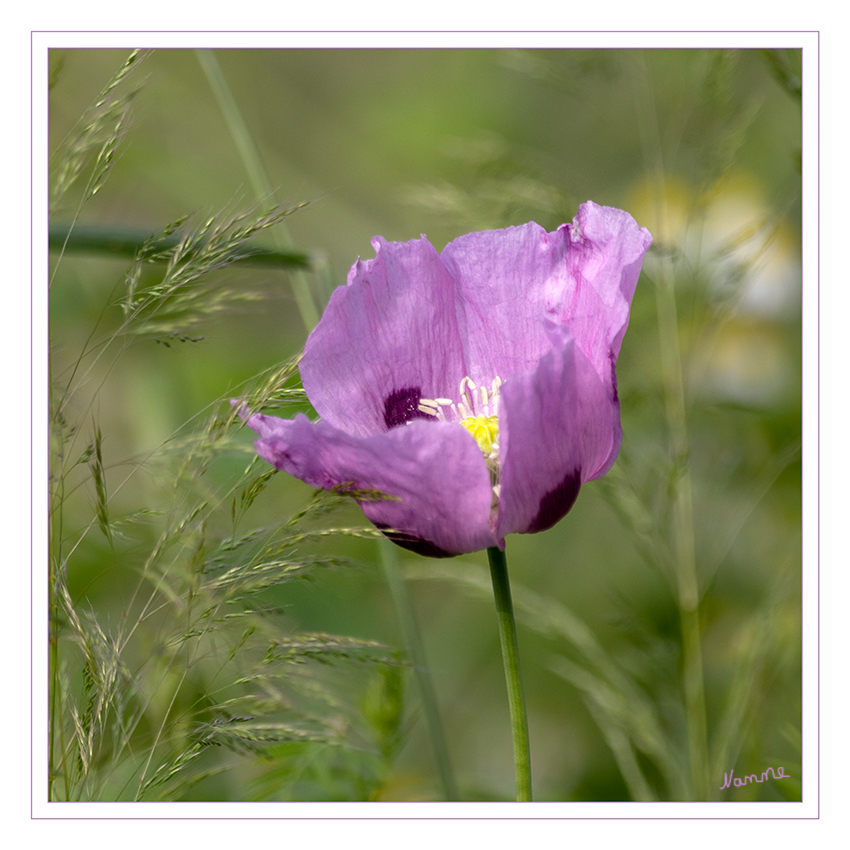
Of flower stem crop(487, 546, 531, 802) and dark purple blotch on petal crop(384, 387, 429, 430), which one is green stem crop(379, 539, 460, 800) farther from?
flower stem crop(487, 546, 531, 802)

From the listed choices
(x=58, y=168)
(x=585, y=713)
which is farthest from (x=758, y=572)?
(x=58, y=168)

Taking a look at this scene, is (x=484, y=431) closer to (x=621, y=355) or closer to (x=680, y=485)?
(x=680, y=485)

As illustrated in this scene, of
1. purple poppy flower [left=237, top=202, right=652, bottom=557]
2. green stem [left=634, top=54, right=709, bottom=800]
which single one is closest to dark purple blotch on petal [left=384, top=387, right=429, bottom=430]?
purple poppy flower [left=237, top=202, right=652, bottom=557]

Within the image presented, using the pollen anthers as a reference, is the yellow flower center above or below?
below

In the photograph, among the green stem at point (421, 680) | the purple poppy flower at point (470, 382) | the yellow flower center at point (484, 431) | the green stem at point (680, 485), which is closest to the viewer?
the purple poppy flower at point (470, 382)

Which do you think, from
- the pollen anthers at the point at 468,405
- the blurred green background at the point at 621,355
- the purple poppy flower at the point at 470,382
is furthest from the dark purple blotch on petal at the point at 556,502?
the blurred green background at the point at 621,355

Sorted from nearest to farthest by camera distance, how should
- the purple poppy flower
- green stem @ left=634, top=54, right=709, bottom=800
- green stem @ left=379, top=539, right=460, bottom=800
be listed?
the purple poppy flower → green stem @ left=379, top=539, right=460, bottom=800 → green stem @ left=634, top=54, right=709, bottom=800

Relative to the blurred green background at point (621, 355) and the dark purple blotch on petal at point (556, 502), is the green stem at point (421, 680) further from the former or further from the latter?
the dark purple blotch on petal at point (556, 502)

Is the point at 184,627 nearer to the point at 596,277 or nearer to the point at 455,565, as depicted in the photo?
the point at 596,277
